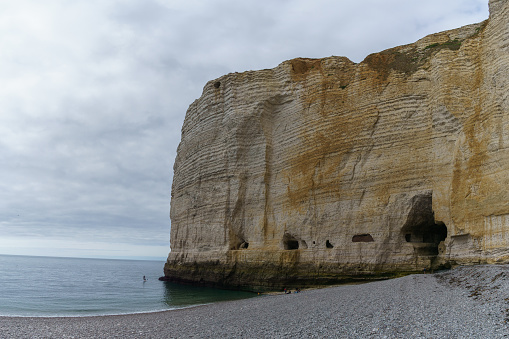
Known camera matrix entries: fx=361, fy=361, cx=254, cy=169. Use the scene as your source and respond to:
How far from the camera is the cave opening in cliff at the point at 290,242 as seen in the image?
21.3 meters

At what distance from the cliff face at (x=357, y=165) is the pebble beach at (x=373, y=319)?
3587mm

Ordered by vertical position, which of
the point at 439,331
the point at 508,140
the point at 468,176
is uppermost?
the point at 508,140

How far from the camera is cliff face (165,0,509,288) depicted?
48.4 ft

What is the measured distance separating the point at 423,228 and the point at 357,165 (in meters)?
4.36

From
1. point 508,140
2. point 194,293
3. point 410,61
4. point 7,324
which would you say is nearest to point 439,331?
point 508,140

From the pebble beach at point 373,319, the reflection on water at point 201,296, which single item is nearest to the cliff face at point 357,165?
the reflection on water at point 201,296

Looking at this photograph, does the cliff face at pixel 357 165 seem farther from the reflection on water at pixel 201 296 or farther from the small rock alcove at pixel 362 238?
the reflection on water at pixel 201 296

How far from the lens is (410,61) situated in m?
18.9

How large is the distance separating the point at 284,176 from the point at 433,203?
8728 millimetres

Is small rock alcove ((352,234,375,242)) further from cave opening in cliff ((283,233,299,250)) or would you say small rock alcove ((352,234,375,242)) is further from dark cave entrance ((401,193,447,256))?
cave opening in cliff ((283,233,299,250))

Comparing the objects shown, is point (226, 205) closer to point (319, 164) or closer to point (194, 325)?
point (319, 164)

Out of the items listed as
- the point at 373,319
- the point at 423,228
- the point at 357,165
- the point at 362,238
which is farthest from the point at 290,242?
the point at 373,319

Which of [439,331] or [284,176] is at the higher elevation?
[284,176]

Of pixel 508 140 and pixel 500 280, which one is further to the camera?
pixel 508 140
